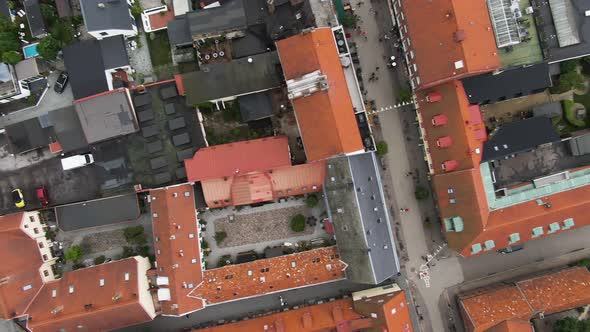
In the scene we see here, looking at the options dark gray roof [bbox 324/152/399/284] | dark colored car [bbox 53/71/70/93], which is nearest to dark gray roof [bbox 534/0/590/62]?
dark gray roof [bbox 324/152/399/284]

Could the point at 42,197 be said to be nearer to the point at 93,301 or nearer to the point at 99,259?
the point at 99,259

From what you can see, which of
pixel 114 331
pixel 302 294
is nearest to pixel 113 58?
pixel 114 331

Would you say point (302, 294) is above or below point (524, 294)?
above

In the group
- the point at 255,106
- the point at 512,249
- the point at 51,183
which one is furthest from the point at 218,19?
the point at 512,249

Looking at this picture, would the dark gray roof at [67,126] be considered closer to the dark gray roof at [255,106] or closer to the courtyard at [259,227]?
the courtyard at [259,227]

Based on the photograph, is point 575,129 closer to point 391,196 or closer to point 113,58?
point 391,196

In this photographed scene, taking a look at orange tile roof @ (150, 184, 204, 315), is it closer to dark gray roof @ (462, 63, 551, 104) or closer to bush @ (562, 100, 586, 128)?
dark gray roof @ (462, 63, 551, 104)
